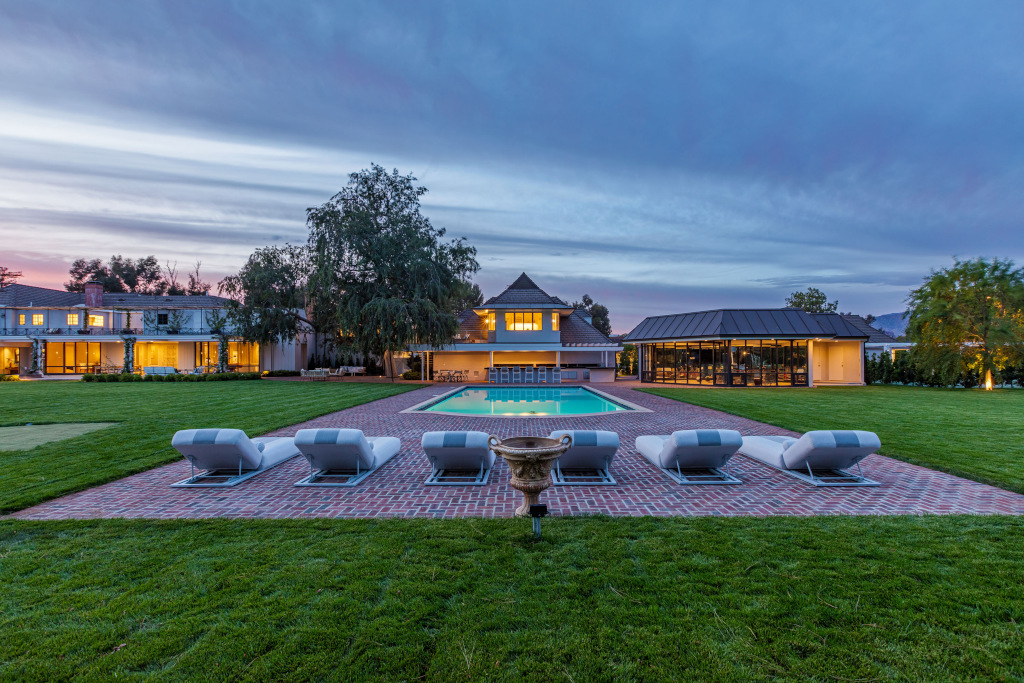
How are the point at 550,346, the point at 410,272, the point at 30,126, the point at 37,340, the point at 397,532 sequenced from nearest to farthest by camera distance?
the point at 397,532
the point at 30,126
the point at 410,272
the point at 550,346
the point at 37,340

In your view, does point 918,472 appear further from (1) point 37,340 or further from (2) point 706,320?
(1) point 37,340

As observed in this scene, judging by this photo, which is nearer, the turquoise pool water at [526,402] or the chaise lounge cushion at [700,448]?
the chaise lounge cushion at [700,448]

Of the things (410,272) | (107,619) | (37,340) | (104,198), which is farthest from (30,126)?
(37,340)

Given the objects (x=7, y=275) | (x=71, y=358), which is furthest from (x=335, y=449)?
(x=7, y=275)

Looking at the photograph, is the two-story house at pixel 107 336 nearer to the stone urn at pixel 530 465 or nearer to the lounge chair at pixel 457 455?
the lounge chair at pixel 457 455

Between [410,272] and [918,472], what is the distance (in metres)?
21.9

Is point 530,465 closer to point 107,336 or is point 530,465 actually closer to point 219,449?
point 219,449

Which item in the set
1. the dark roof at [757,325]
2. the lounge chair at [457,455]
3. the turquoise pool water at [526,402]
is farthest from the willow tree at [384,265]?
the lounge chair at [457,455]

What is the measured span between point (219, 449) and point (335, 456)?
5.22ft

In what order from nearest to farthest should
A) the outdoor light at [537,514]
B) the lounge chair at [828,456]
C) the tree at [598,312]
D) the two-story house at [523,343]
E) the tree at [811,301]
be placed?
the outdoor light at [537,514] < the lounge chair at [828,456] < the two-story house at [523,343] < the tree at [811,301] < the tree at [598,312]

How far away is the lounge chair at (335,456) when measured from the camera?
234 inches

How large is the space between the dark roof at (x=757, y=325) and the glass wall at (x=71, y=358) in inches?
1602

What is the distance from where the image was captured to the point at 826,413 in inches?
502

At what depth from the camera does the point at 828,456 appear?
6.05m
